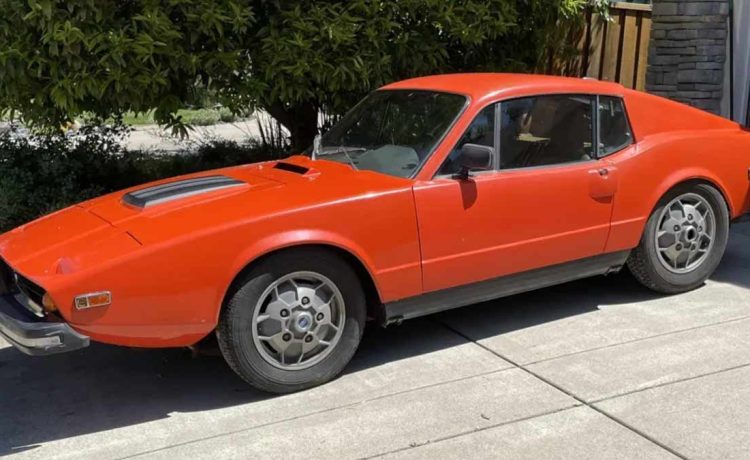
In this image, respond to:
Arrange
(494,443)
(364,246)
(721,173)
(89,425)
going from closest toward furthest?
(494,443), (89,425), (364,246), (721,173)

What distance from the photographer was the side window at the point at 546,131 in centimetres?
456

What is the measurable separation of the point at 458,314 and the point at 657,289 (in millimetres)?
1432

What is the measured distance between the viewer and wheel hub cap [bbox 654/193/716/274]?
16.9 ft

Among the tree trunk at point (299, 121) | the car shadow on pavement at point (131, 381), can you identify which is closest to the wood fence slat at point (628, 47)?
the tree trunk at point (299, 121)

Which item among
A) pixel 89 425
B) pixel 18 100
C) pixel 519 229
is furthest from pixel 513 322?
pixel 18 100

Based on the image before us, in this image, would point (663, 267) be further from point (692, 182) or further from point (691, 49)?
point (691, 49)

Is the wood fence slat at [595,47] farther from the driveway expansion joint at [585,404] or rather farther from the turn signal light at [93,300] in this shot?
the turn signal light at [93,300]

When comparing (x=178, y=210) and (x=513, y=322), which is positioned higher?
(x=178, y=210)

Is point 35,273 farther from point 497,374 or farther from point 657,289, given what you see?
point 657,289

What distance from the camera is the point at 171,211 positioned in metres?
3.88

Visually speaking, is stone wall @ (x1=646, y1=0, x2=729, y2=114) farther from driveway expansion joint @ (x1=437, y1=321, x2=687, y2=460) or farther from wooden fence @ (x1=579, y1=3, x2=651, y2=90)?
driveway expansion joint @ (x1=437, y1=321, x2=687, y2=460)

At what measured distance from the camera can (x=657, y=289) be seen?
5230mm

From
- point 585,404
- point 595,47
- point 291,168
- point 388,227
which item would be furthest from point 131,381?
point 595,47

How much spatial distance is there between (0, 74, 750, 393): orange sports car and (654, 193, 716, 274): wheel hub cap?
0.5 inches
